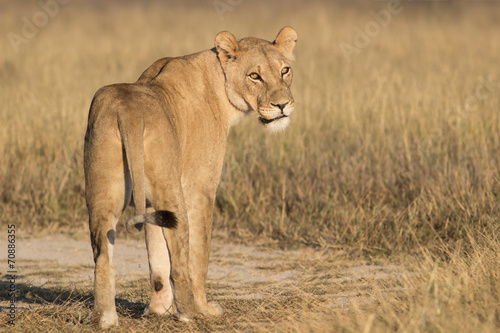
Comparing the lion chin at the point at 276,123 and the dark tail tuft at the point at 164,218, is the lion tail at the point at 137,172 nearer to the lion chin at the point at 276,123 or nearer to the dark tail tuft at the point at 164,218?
the dark tail tuft at the point at 164,218

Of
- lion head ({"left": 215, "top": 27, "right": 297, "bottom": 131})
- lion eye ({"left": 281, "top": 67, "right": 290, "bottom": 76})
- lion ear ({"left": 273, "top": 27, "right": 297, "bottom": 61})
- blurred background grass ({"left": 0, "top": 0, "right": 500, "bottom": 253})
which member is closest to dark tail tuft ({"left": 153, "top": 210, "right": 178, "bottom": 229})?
lion head ({"left": 215, "top": 27, "right": 297, "bottom": 131})

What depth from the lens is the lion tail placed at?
3.19 meters

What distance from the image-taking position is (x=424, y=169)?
639 cm

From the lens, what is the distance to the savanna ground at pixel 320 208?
150 inches

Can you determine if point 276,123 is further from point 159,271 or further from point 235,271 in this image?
point 235,271

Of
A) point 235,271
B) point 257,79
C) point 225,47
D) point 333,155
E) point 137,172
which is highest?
point 225,47

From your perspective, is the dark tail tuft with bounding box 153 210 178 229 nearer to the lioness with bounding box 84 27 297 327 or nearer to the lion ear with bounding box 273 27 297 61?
the lioness with bounding box 84 27 297 327

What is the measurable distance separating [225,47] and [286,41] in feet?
1.76

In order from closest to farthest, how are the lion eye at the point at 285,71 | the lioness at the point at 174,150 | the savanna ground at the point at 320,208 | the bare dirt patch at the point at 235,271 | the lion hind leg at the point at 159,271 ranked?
A: the lioness at the point at 174,150 < the savanna ground at the point at 320,208 < the lion hind leg at the point at 159,271 < the lion eye at the point at 285,71 < the bare dirt patch at the point at 235,271

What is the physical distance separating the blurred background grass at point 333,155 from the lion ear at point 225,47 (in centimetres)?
199

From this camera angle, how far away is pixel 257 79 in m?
4.34

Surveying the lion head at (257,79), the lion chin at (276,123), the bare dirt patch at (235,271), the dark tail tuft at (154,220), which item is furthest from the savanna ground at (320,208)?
the lion head at (257,79)

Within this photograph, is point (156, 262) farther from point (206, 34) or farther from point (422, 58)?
point (206, 34)

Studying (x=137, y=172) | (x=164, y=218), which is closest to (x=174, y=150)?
(x=137, y=172)
